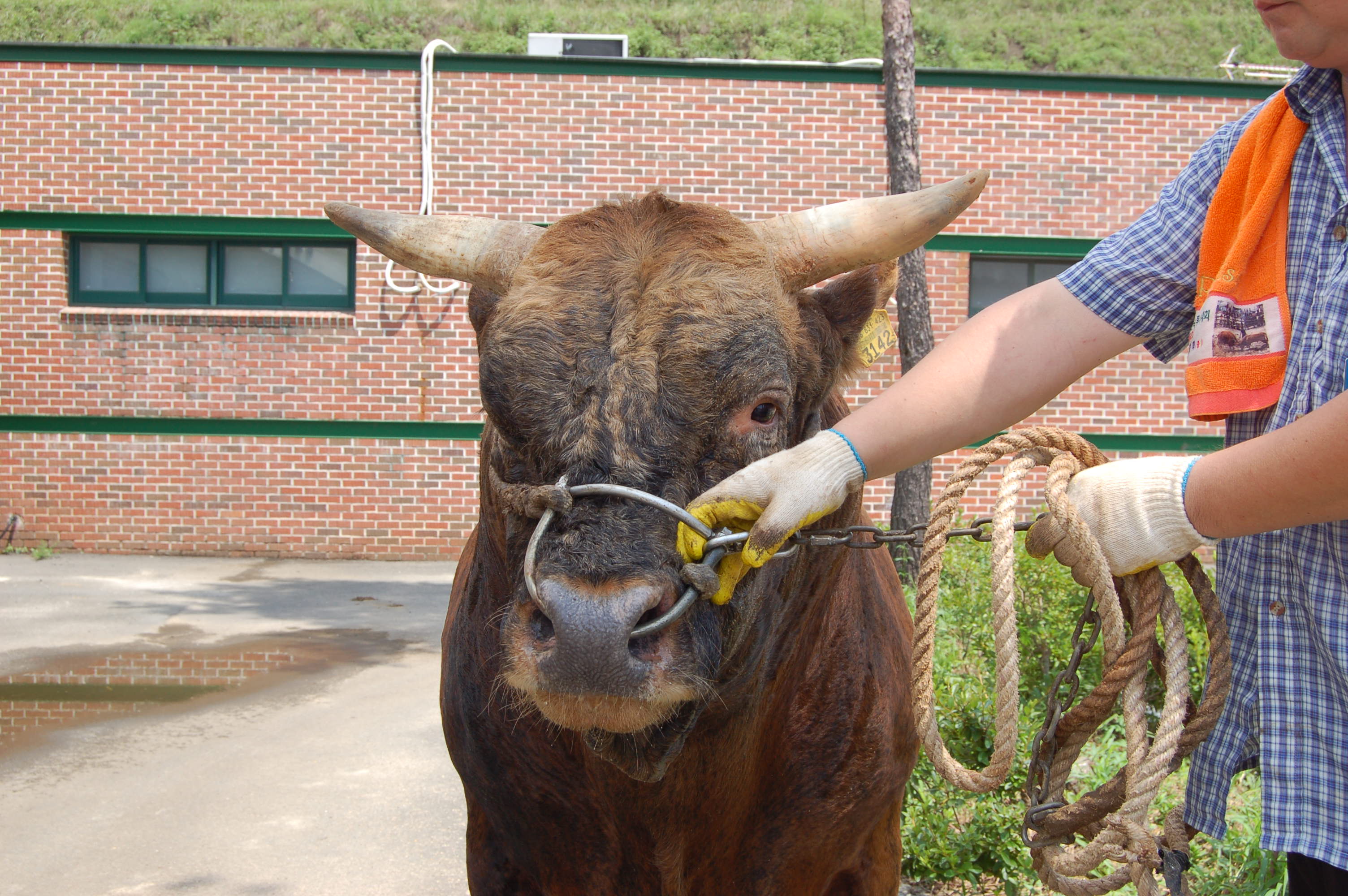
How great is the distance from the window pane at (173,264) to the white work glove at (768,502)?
12.4 metres

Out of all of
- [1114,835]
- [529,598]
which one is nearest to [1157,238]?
[1114,835]

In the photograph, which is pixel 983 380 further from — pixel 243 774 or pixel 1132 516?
pixel 243 774

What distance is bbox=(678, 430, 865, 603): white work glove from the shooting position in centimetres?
180

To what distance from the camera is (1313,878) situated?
1.77 metres

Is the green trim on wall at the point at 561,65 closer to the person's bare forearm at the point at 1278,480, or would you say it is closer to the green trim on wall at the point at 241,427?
the green trim on wall at the point at 241,427

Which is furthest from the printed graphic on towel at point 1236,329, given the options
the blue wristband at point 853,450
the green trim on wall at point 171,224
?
the green trim on wall at point 171,224

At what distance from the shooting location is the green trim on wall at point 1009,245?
1247 cm

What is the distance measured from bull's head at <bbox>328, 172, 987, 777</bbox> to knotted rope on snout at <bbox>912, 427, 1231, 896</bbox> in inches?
16.9

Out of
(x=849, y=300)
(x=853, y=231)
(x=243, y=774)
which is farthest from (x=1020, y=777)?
(x=243, y=774)

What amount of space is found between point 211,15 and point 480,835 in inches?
1435

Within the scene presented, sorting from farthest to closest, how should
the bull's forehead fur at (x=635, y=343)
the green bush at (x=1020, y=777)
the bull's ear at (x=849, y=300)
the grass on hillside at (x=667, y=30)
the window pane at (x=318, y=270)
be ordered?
the grass on hillside at (x=667, y=30) → the window pane at (x=318, y=270) → the green bush at (x=1020, y=777) → the bull's ear at (x=849, y=300) → the bull's forehead fur at (x=635, y=343)

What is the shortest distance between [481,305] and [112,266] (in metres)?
12.0

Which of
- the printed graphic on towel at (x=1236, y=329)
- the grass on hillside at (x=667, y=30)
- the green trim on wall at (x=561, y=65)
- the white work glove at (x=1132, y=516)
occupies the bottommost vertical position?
the white work glove at (x=1132, y=516)

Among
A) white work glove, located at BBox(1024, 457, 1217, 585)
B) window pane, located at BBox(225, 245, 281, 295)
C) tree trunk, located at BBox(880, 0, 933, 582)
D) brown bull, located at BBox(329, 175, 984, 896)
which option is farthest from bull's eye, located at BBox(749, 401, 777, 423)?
window pane, located at BBox(225, 245, 281, 295)
